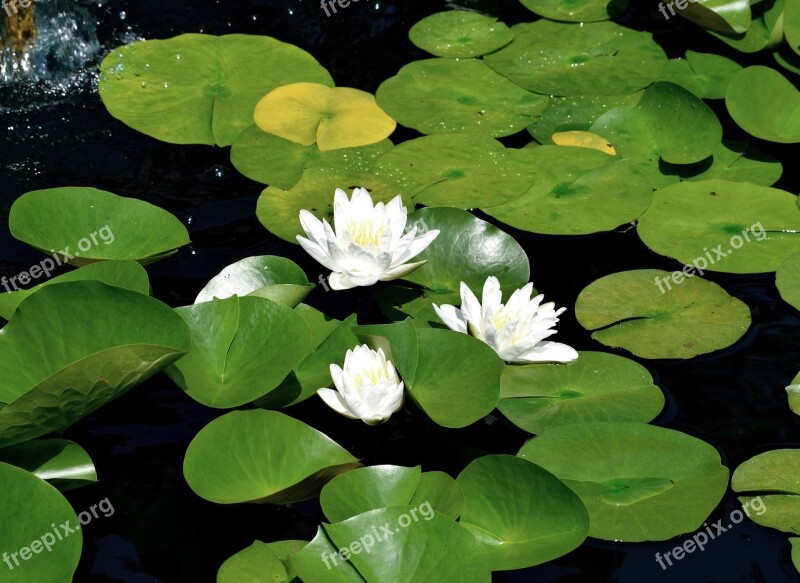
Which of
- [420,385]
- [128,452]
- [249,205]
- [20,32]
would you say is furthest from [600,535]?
[20,32]

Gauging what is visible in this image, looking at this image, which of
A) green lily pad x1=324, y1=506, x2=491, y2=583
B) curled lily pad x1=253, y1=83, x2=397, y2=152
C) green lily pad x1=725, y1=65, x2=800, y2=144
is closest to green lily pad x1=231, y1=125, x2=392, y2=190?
curled lily pad x1=253, y1=83, x2=397, y2=152

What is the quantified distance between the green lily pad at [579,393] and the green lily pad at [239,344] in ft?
1.84

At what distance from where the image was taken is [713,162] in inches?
129

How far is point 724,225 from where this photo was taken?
2988mm

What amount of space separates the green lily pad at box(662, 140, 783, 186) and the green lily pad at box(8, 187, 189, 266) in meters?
1.72

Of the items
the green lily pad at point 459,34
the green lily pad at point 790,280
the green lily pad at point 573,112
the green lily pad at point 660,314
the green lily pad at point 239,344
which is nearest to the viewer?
the green lily pad at point 239,344

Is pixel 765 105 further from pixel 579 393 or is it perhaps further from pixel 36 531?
pixel 36 531

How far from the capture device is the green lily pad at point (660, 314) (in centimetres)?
259

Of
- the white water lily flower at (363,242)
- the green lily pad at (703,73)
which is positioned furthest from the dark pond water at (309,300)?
the white water lily flower at (363,242)

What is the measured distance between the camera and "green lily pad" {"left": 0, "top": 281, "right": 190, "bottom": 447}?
1.99 meters

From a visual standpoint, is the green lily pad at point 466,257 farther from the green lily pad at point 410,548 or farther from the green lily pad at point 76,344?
the green lily pad at point 410,548

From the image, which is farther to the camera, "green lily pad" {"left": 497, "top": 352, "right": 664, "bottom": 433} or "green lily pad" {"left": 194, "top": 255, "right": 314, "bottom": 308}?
"green lily pad" {"left": 194, "top": 255, "right": 314, "bottom": 308}

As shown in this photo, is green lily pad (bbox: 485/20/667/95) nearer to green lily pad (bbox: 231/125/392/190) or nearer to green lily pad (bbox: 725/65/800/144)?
green lily pad (bbox: 725/65/800/144)

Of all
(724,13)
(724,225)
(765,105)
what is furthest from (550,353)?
(724,13)
